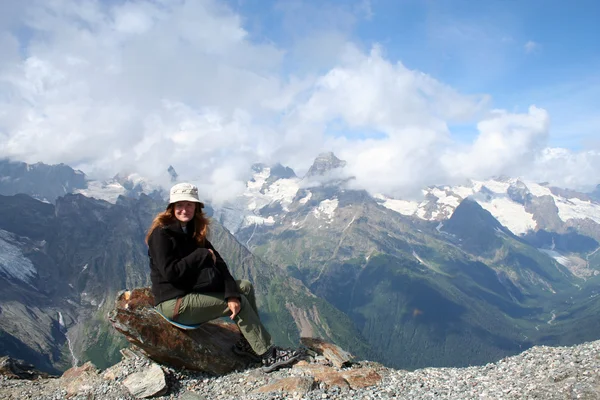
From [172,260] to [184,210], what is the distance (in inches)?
66.1

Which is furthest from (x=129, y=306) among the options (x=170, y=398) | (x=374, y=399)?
(x=374, y=399)

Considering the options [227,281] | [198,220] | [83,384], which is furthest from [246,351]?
[83,384]

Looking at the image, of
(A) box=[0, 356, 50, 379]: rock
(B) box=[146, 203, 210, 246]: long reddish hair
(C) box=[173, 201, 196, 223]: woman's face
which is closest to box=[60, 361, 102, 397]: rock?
(A) box=[0, 356, 50, 379]: rock

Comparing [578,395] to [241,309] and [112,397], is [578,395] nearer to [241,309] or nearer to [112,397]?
[241,309]

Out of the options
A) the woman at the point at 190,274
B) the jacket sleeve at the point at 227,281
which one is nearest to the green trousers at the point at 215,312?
the woman at the point at 190,274

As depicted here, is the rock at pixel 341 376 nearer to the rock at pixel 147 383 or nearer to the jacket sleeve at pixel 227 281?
the jacket sleeve at pixel 227 281

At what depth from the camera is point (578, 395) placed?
9.55 metres

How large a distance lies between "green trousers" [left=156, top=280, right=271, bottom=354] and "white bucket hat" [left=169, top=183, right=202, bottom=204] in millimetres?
3425

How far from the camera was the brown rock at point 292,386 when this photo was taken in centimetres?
1301

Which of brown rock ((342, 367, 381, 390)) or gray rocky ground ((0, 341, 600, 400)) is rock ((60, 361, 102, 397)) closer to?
gray rocky ground ((0, 341, 600, 400))

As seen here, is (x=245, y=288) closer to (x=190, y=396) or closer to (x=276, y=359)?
(x=276, y=359)

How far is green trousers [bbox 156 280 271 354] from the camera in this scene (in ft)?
44.4

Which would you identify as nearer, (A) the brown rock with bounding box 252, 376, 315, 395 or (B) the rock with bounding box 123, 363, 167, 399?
(A) the brown rock with bounding box 252, 376, 315, 395

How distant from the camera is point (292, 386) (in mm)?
13227
